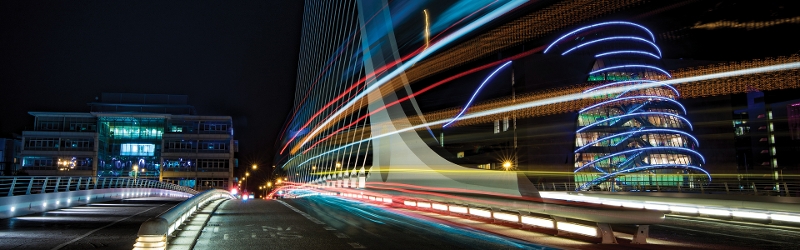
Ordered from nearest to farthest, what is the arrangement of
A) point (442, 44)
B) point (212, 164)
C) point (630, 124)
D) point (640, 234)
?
point (640, 234), point (442, 44), point (630, 124), point (212, 164)

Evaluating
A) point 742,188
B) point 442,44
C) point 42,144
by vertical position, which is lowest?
point 742,188

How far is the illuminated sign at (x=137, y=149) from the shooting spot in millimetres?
103750

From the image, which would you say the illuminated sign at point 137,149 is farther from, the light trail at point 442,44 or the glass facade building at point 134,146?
the light trail at point 442,44

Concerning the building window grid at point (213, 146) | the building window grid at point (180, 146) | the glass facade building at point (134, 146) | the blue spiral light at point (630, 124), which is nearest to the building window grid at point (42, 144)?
the glass facade building at point (134, 146)

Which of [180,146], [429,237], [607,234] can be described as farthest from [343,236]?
[180,146]

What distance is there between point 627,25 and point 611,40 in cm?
294

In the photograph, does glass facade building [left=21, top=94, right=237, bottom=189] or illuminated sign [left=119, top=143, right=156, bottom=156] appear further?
illuminated sign [left=119, top=143, right=156, bottom=156]

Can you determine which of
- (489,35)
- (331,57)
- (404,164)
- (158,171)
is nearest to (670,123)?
(489,35)

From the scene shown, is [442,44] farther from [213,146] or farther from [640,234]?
[213,146]

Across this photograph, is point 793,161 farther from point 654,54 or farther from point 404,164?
point 404,164

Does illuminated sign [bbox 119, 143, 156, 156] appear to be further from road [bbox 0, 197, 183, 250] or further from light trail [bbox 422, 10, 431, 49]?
road [bbox 0, 197, 183, 250]

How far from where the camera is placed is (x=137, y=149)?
104188mm

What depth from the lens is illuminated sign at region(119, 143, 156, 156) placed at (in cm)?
10375

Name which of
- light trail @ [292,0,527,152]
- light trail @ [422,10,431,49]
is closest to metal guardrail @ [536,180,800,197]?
light trail @ [292,0,527,152]
